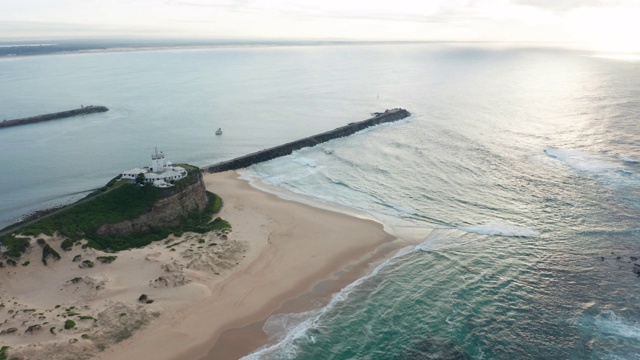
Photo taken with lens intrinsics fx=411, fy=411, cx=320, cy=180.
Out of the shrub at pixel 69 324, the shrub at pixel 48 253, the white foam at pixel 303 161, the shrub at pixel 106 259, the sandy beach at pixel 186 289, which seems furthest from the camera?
the white foam at pixel 303 161

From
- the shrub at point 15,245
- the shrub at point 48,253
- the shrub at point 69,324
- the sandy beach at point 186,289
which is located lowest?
the sandy beach at point 186,289

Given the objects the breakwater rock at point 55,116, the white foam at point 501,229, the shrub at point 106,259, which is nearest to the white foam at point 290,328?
the shrub at point 106,259

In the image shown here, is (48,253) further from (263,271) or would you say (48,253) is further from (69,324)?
(263,271)

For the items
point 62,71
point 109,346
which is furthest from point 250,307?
point 62,71

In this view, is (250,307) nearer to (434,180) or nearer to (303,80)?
(434,180)

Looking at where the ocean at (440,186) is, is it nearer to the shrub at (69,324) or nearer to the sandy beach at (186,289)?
the sandy beach at (186,289)

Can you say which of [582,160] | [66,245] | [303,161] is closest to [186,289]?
[66,245]

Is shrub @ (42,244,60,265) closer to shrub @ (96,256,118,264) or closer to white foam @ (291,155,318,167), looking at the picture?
shrub @ (96,256,118,264)
